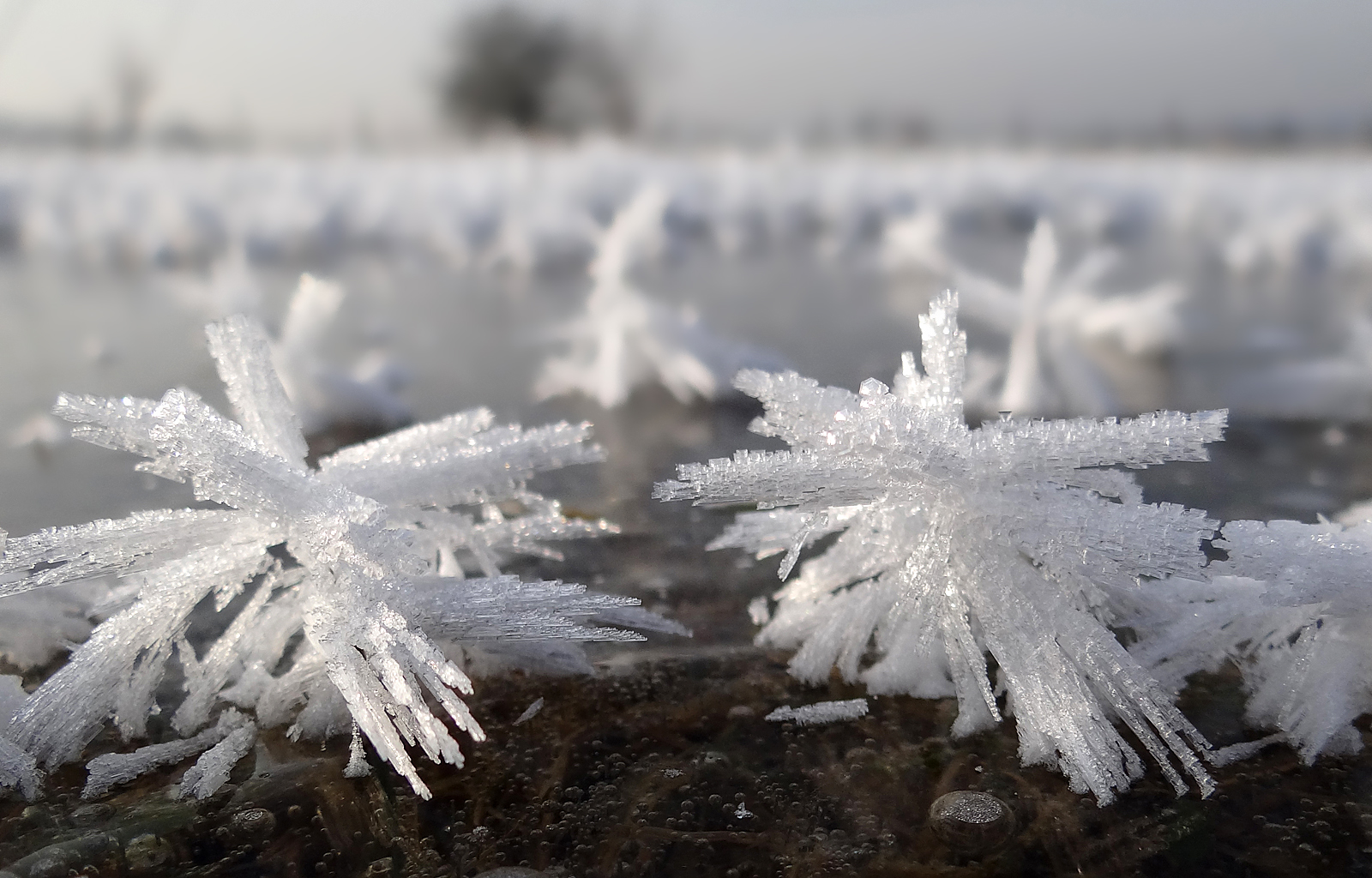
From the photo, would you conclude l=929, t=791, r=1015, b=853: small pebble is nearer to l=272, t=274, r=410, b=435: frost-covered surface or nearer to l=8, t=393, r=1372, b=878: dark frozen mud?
l=8, t=393, r=1372, b=878: dark frozen mud

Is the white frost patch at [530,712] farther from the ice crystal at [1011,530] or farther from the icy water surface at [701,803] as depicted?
the ice crystal at [1011,530]

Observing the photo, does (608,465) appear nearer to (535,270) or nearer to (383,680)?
(383,680)

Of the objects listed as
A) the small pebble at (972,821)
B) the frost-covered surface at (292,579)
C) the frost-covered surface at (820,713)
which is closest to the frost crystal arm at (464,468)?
the frost-covered surface at (292,579)

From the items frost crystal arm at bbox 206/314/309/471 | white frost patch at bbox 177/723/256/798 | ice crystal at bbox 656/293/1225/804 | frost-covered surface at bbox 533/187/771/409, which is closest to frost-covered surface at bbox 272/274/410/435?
frost-covered surface at bbox 533/187/771/409

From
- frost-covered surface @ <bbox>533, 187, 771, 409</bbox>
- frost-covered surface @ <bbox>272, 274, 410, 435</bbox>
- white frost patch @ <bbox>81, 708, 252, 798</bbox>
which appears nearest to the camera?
white frost patch @ <bbox>81, 708, 252, 798</bbox>

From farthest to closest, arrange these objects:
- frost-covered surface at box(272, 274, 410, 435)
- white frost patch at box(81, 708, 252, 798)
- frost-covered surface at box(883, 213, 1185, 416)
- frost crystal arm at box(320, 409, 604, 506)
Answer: frost-covered surface at box(883, 213, 1185, 416) → frost-covered surface at box(272, 274, 410, 435) → frost crystal arm at box(320, 409, 604, 506) → white frost patch at box(81, 708, 252, 798)
